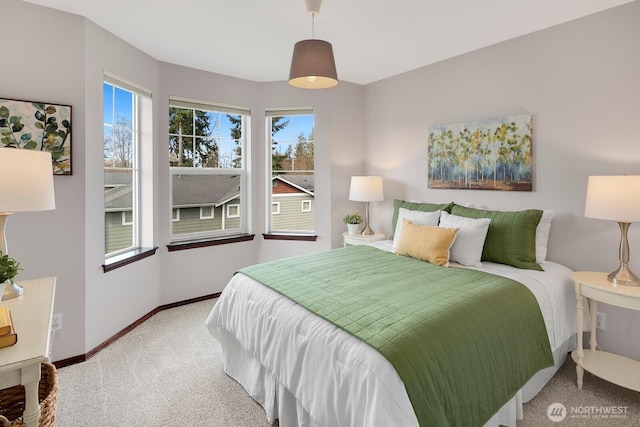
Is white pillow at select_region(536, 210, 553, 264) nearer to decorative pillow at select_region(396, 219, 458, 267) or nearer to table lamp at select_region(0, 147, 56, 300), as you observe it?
decorative pillow at select_region(396, 219, 458, 267)

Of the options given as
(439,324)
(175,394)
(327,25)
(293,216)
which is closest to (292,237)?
(293,216)

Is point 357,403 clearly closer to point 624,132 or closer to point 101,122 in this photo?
point 624,132

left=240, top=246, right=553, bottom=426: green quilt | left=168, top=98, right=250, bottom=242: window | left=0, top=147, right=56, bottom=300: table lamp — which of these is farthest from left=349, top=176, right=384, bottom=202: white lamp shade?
left=0, top=147, right=56, bottom=300: table lamp

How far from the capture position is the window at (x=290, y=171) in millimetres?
4238

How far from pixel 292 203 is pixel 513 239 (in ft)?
8.26

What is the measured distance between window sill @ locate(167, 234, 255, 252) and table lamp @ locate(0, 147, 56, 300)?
2013 millimetres

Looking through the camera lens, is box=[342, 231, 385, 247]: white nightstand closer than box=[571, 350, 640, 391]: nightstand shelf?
No

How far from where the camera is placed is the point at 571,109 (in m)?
2.64

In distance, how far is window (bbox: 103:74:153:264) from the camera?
304 cm

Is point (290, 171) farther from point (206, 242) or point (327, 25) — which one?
point (327, 25)

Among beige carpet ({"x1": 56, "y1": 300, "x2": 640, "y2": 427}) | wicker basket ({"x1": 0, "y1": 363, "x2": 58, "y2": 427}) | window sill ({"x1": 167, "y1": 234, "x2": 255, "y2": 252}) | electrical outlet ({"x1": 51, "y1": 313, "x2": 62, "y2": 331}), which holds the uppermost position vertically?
window sill ({"x1": 167, "y1": 234, "x2": 255, "y2": 252})

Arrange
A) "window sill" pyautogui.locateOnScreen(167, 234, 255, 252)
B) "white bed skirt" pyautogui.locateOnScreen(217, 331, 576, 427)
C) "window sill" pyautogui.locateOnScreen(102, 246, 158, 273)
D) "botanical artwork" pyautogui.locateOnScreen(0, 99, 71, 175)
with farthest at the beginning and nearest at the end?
1. "window sill" pyautogui.locateOnScreen(167, 234, 255, 252)
2. "window sill" pyautogui.locateOnScreen(102, 246, 158, 273)
3. "botanical artwork" pyautogui.locateOnScreen(0, 99, 71, 175)
4. "white bed skirt" pyautogui.locateOnScreen(217, 331, 576, 427)

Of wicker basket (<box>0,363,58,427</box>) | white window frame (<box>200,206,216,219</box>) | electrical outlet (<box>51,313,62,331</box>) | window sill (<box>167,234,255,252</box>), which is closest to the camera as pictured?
wicker basket (<box>0,363,58,427</box>)

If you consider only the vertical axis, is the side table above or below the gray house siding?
below
